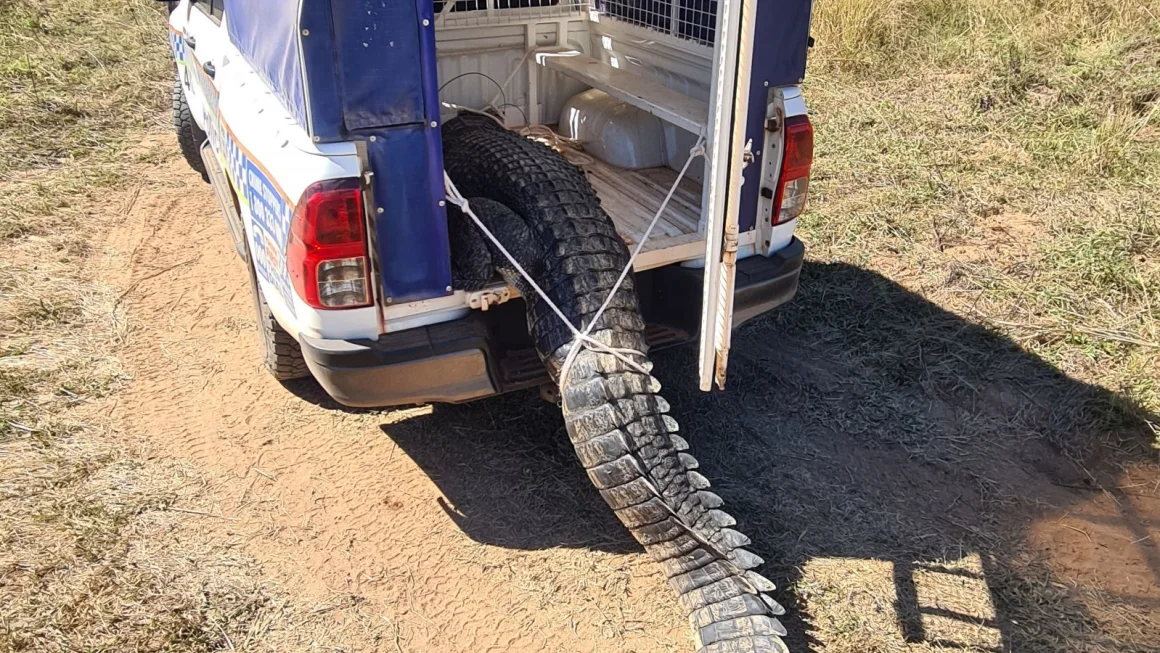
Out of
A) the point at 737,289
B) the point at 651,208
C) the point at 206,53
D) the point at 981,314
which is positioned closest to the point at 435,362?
the point at 737,289

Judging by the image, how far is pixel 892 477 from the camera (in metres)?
3.53

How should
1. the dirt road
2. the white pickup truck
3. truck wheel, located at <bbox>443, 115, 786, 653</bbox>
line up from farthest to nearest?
the dirt road → truck wheel, located at <bbox>443, 115, 786, 653</bbox> → the white pickup truck

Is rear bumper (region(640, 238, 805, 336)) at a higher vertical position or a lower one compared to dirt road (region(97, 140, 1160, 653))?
higher

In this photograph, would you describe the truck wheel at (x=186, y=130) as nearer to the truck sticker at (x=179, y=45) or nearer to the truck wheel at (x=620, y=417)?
the truck sticker at (x=179, y=45)

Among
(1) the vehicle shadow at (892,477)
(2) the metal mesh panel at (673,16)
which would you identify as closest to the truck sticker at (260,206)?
(1) the vehicle shadow at (892,477)

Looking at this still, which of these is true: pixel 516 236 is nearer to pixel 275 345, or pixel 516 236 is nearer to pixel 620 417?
pixel 620 417

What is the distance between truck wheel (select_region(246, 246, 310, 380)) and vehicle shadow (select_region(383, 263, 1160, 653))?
1.62 ft

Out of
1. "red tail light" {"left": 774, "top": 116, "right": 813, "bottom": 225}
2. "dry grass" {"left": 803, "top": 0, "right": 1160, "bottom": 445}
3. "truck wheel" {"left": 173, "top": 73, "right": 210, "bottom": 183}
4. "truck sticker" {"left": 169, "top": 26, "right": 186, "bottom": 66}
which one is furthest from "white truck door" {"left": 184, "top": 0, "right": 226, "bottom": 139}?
"dry grass" {"left": 803, "top": 0, "right": 1160, "bottom": 445}

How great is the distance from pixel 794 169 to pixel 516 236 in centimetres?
110

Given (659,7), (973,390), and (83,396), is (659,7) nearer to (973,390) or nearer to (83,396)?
(973,390)

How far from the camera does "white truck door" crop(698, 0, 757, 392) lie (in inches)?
89.2

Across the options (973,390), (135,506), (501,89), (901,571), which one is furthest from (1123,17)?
(135,506)

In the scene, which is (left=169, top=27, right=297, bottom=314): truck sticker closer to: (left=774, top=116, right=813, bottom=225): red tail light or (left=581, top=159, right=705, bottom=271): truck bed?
(left=581, top=159, right=705, bottom=271): truck bed

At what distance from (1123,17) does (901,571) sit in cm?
661
